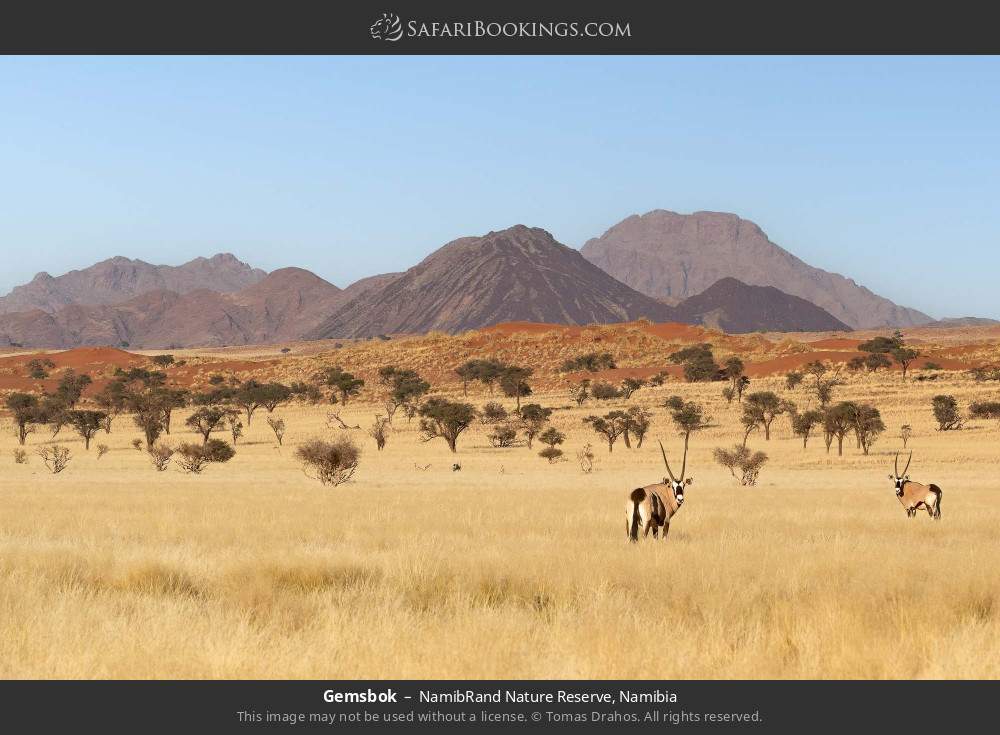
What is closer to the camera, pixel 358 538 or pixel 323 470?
pixel 358 538

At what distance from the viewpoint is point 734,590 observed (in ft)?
36.2

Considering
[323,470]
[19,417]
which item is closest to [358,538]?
[323,470]

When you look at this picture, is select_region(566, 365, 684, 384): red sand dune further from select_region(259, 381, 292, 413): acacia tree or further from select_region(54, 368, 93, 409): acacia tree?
select_region(54, 368, 93, 409): acacia tree

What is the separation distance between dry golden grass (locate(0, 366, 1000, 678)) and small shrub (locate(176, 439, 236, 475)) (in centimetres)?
2393

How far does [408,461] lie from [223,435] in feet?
86.5

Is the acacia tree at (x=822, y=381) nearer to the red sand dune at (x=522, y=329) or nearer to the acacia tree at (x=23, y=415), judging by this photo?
the red sand dune at (x=522, y=329)

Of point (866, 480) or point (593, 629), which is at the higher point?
point (593, 629)

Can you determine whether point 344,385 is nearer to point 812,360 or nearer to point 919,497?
point 812,360

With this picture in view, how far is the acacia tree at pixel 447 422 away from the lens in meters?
66.2

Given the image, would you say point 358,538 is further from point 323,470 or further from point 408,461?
point 408,461

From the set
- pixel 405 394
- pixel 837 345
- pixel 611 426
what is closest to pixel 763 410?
pixel 611 426

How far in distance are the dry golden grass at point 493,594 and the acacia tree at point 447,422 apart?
41.6m

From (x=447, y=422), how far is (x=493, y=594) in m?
54.5

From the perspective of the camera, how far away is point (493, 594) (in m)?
11.7
